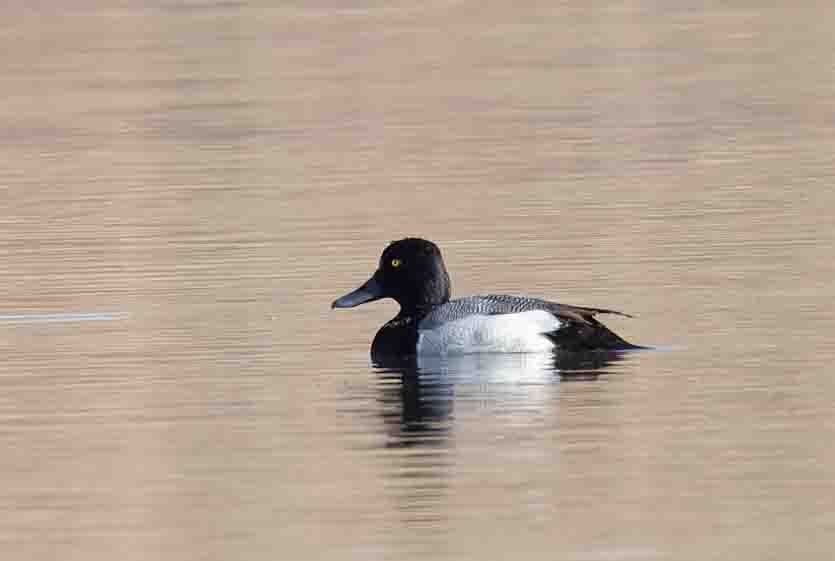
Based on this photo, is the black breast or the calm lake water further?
the black breast

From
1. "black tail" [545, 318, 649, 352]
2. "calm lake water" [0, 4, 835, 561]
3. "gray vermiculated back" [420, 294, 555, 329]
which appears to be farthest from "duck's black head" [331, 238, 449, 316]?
"black tail" [545, 318, 649, 352]

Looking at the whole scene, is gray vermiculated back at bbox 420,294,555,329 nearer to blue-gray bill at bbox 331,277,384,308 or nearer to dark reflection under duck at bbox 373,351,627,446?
dark reflection under duck at bbox 373,351,627,446

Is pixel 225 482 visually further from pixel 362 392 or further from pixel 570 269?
pixel 570 269

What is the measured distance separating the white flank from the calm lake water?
0.11 m

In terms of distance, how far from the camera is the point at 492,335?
16.1 metres

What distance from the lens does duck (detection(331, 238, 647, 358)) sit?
52.1 ft

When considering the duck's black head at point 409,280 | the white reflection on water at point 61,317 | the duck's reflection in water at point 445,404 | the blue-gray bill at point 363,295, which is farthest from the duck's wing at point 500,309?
the white reflection on water at point 61,317

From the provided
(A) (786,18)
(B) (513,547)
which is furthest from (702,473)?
(A) (786,18)

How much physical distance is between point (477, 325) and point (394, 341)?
487 millimetres

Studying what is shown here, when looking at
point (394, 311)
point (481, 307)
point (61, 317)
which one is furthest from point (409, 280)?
point (61, 317)

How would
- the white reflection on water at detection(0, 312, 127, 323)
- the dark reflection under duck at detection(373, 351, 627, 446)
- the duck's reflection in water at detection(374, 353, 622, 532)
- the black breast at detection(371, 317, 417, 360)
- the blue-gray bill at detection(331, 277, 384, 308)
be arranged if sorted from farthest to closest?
the white reflection on water at detection(0, 312, 127, 323), the blue-gray bill at detection(331, 277, 384, 308), the black breast at detection(371, 317, 417, 360), the dark reflection under duck at detection(373, 351, 627, 446), the duck's reflection in water at detection(374, 353, 622, 532)

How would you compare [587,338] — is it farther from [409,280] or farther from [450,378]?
[409,280]

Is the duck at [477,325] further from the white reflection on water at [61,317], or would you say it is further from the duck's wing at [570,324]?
the white reflection on water at [61,317]

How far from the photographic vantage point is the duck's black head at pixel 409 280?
17078 mm
